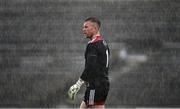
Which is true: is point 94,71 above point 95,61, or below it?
below

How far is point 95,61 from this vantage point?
9.77m

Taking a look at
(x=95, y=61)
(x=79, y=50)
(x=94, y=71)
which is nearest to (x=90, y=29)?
(x=95, y=61)

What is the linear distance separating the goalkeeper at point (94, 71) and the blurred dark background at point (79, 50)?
4.19m

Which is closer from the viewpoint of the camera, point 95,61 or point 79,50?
point 95,61

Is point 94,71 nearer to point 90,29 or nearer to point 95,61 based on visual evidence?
point 95,61

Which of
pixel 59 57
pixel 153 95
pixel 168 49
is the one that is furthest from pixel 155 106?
pixel 59 57

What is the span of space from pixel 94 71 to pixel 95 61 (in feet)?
0.43

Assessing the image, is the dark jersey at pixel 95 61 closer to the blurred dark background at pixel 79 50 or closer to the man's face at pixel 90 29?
the man's face at pixel 90 29

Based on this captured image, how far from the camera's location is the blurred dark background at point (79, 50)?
14219 millimetres

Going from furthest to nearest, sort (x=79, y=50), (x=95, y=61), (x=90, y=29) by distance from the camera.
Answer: (x=79, y=50) → (x=90, y=29) → (x=95, y=61)

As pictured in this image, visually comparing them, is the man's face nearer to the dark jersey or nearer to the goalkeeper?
the goalkeeper

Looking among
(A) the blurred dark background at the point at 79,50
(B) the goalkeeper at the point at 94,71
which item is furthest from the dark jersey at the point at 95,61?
(A) the blurred dark background at the point at 79,50

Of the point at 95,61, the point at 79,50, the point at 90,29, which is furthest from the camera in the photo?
the point at 79,50

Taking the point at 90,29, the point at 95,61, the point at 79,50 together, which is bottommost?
the point at 79,50
